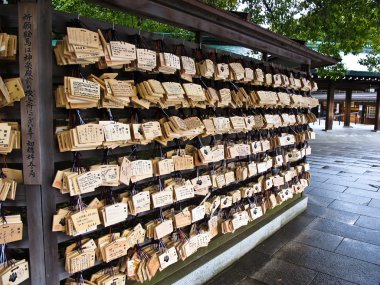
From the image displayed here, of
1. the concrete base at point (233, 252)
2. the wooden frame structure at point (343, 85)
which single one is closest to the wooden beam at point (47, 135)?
the concrete base at point (233, 252)

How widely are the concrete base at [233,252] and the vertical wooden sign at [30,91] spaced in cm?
217

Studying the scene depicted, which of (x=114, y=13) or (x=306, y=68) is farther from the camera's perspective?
(x=114, y=13)

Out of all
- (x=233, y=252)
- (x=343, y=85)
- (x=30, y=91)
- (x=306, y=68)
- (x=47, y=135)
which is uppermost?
(x=343, y=85)

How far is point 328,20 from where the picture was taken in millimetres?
9742

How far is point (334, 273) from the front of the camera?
4.23 metres

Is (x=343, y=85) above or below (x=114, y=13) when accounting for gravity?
below

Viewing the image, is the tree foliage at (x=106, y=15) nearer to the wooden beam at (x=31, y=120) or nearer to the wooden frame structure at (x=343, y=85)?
the wooden beam at (x=31, y=120)

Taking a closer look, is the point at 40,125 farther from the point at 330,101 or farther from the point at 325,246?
the point at 330,101

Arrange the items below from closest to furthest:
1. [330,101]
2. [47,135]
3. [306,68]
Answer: [47,135] < [306,68] < [330,101]

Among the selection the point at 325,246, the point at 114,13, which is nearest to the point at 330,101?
the point at 114,13

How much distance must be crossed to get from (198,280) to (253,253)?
1.32 m

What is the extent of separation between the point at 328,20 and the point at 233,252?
28.2ft

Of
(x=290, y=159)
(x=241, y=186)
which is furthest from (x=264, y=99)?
(x=290, y=159)

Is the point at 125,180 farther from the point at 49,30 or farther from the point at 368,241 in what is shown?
the point at 368,241
